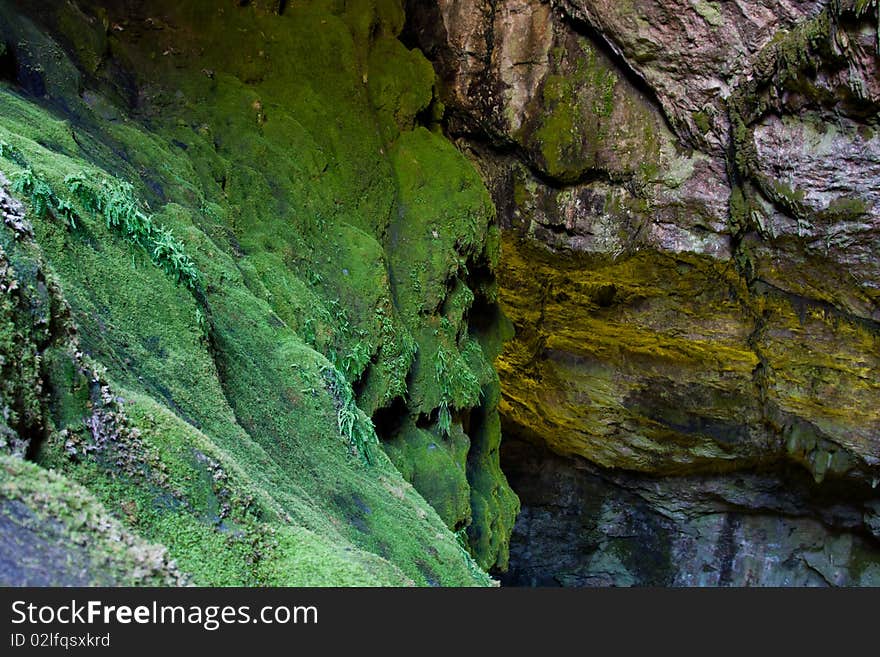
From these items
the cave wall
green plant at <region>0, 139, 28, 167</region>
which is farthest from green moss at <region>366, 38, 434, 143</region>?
green plant at <region>0, 139, 28, 167</region>

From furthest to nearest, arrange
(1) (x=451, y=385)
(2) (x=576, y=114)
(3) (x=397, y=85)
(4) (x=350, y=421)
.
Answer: (2) (x=576, y=114) < (3) (x=397, y=85) < (1) (x=451, y=385) < (4) (x=350, y=421)

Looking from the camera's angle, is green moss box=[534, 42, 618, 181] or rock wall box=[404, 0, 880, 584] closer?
rock wall box=[404, 0, 880, 584]

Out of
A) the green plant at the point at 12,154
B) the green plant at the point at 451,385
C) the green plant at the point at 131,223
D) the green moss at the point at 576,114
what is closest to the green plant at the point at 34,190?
the green plant at the point at 12,154

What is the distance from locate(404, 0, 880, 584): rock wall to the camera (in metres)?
11.5

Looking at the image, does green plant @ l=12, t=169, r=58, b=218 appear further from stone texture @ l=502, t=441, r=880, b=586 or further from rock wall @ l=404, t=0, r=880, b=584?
stone texture @ l=502, t=441, r=880, b=586

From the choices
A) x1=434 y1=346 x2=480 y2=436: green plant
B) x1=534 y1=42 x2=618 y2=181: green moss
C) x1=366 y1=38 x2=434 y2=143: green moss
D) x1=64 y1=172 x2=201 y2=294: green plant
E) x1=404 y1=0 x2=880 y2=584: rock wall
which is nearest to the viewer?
x1=64 y1=172 x2=201 y2=294: green plant

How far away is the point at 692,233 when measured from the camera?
43.7ft

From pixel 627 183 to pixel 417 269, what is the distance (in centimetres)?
529

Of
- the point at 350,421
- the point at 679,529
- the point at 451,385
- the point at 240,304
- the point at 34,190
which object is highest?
the point at 34,190

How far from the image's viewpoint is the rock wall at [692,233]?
1145 centimetres

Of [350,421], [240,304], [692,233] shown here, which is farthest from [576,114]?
[350,421]

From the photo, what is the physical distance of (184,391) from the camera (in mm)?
4176

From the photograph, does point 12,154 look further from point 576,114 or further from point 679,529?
point 679,529

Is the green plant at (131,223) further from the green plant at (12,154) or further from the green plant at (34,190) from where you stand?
the green plant at (34,190)
